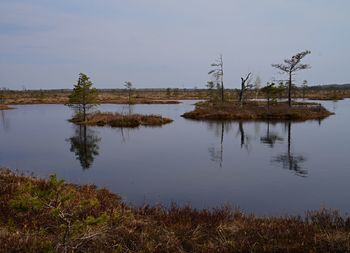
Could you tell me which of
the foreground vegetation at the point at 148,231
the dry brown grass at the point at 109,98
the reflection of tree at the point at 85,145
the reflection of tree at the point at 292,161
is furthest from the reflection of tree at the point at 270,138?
the dry brown grass at the point at 109,98

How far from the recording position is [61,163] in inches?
892

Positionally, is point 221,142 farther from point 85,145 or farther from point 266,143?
point 85,145

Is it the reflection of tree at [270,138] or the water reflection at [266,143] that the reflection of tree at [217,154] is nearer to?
the water reflection at [266,143]

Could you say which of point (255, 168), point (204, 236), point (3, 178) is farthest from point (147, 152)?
point (204, 236)

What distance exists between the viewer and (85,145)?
29.6 metres

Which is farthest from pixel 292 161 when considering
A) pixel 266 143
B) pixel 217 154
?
pixel 266 143

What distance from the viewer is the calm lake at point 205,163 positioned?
49.4 ft

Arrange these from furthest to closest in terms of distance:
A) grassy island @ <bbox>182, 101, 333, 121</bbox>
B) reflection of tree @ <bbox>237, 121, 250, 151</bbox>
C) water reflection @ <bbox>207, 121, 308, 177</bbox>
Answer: grassy island @ <bbox>182, 101, 333, 121</bbox>
reflection of tree @ <bbox>237, 121, 250, 151</bbox>
water reflection @ <bbox>207, 121, 308, 177</bbox>

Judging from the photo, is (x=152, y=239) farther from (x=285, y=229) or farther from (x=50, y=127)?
(x=50, y=127)

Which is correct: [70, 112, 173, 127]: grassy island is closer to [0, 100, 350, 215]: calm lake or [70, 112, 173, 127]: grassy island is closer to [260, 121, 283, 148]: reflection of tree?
[0, 100, 350, 215]: calm lake

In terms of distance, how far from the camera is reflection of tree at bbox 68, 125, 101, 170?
23894 millimetres

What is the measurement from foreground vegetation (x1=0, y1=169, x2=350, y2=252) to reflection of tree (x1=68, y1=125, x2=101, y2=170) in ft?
39.1

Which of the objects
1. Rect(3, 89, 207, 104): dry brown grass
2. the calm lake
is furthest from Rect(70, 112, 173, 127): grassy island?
Rect(3, 89, 207, 104): dry brown grass

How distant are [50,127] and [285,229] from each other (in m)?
37.9
